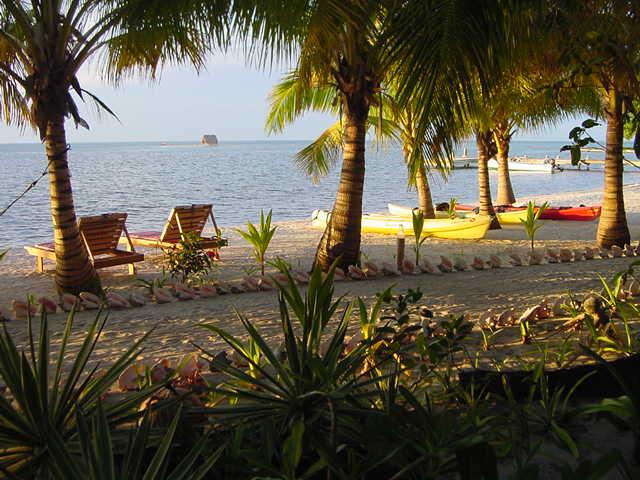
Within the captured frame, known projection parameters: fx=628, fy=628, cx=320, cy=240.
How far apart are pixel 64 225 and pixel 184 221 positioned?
8.31ft

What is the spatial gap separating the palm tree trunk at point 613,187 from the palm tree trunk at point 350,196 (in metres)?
3.95

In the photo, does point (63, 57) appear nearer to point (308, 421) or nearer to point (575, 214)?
point (308, 421)

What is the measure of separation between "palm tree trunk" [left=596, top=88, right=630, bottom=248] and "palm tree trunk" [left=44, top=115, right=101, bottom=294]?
695cm

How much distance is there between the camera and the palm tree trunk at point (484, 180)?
1221 cm

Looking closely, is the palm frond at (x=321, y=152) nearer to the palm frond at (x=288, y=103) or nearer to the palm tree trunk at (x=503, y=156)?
the palm frond at (x=288, y=103)

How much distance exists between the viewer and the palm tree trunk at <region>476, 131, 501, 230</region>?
12211 mm

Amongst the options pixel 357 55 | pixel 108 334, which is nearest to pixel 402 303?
pixel 108 334

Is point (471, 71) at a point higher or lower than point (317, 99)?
lower

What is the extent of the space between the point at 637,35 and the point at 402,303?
2.24m

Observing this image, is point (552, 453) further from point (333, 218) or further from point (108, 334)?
point (333, 218)

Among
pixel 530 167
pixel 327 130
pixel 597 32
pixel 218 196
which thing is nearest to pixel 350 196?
pixel 597 32

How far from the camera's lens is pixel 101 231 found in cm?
759

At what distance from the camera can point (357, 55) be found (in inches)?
258

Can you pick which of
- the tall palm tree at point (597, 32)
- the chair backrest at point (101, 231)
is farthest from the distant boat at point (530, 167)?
the tall palm tree at point (597, 32)
